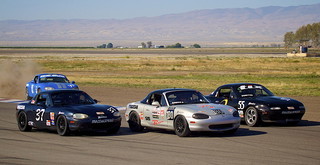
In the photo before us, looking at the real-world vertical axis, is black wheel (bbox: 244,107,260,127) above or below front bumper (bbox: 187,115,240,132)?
below

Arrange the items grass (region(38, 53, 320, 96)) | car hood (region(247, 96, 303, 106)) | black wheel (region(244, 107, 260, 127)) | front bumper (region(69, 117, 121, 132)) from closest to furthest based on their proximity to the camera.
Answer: front bumper (region(69, 117, 121, 132)), car hood (region(247, 96, 303, 106)), black wheel (region(244, 107, 260, 127)), grass (region(38, 53, 320, 96))

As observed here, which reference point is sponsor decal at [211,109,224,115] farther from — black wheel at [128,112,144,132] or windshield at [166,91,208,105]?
black wheel at [128,112,144,132]

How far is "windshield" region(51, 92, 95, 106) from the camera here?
13879 millimetres

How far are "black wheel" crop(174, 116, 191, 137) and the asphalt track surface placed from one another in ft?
0.59

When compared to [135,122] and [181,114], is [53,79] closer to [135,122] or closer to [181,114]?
[135,122]

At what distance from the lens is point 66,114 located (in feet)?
42.6

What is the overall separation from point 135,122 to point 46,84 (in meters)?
11.0

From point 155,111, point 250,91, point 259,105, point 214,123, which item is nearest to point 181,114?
point 214,123

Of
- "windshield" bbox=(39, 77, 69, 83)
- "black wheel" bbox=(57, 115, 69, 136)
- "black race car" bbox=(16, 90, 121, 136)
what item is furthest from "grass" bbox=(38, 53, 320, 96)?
"black wheel" bbox=(57, 115, 69, 136)

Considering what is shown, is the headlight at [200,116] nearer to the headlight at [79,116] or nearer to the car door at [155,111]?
the car door at [155,111]

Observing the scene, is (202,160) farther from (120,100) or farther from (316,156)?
(120,100)

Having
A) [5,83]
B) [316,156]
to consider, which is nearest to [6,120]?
[316,156]

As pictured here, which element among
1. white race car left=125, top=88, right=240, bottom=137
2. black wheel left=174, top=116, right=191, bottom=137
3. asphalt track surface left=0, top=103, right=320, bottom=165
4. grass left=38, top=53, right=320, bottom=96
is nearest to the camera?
asphalt track surface left=0, top=103, right=320, bottom=165

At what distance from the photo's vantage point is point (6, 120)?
56.5 feet
